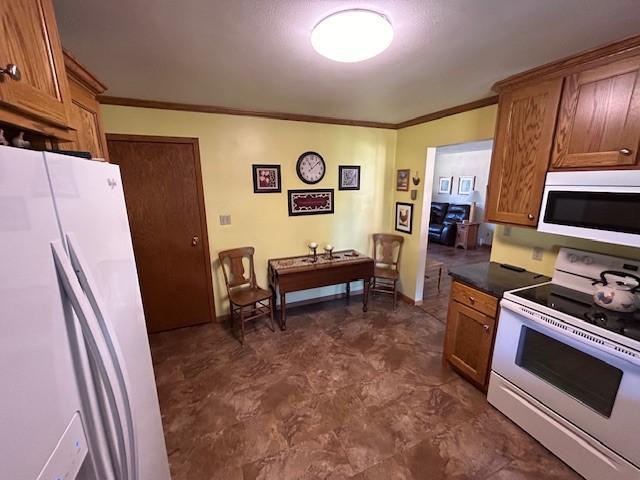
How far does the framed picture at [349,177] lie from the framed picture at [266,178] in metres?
0.81

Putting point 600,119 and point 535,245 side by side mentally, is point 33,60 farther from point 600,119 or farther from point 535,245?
point 535,245

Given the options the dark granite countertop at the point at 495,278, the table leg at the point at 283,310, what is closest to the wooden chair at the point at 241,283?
the table leg at the point at 283,310

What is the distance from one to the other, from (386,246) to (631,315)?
2.42 meters

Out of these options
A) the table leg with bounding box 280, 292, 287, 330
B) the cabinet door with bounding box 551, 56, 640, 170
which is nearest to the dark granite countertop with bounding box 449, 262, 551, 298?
the cabinet door with bounding box 551, 56, 640, 170

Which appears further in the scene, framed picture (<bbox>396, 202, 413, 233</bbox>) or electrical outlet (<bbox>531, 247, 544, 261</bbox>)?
framed picture (<bbox>396, 202, 413, 233</bbox>)

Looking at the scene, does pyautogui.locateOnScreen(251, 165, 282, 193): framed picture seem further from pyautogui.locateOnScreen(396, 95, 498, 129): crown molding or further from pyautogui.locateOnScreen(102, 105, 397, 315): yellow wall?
pyautogui.locateOnScreen(396, 95, 498, 129): crown molding

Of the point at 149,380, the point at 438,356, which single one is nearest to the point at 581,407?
the point at 438,356

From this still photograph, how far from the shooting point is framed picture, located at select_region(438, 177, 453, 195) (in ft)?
23.4

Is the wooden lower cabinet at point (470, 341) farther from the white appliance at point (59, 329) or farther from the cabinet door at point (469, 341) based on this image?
the white appliance at point (59, 329)

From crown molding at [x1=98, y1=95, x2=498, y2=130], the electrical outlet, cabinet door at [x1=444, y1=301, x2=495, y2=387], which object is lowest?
cabinet door at [x1=444, y1=301, x2=495, y2=387]

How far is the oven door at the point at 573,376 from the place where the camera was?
133cm

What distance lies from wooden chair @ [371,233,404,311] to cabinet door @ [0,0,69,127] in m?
3.18

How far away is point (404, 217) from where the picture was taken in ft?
12.0

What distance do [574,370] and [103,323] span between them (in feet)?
7.24
